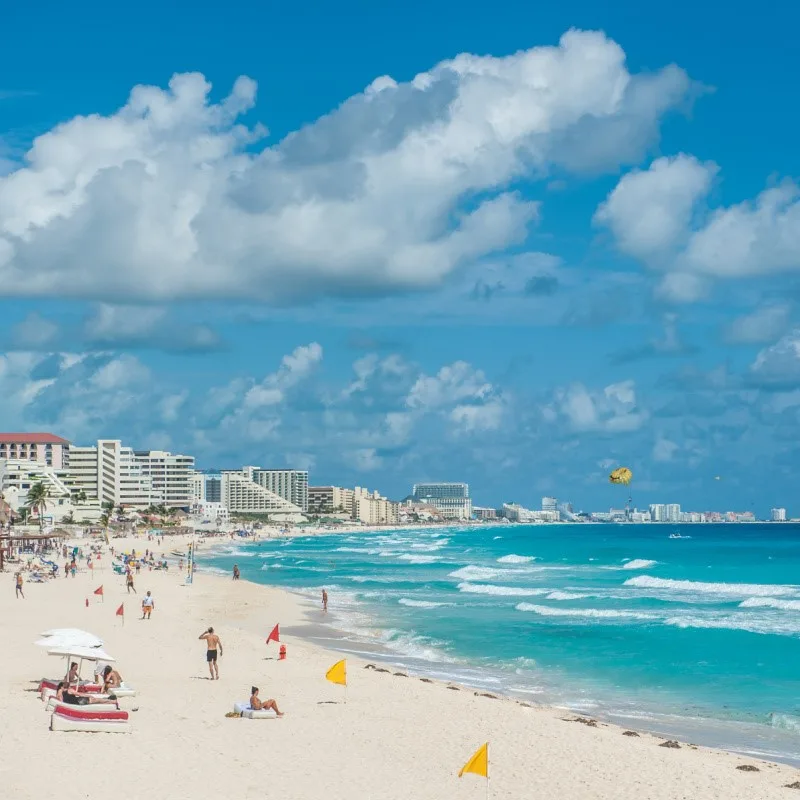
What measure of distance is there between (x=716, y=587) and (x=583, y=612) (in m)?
18.1

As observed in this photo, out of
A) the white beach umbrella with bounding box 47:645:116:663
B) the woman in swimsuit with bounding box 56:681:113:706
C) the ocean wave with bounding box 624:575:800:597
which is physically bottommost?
the ocean wave with bounding box 624:575:800:597

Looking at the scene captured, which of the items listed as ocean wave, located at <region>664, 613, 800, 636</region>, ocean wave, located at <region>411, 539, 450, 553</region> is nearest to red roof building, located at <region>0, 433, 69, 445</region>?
ocean wave, located at <region>411, 539, 450, 553</region>

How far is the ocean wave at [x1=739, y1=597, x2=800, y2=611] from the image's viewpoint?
4428cm

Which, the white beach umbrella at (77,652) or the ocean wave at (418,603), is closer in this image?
the white beach umbrella at (77,652)

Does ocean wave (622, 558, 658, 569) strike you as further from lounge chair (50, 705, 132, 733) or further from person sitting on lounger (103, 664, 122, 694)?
lounge chair (50, 705, 132, 733)

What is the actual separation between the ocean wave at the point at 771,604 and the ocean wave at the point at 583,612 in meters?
6.95

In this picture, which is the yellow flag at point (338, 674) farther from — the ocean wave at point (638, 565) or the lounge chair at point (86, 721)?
the ocean wave at point (638, 565)

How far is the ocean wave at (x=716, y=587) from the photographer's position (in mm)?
52656

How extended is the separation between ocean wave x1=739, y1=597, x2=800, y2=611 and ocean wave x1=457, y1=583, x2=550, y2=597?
10.1 metres

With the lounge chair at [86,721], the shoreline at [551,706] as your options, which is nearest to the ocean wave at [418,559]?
the shoreline at [551,706]

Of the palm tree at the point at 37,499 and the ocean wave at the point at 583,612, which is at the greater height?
the palm tree at the point at 37,499

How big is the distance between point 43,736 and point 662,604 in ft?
115

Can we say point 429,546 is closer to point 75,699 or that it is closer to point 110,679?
point 110,679

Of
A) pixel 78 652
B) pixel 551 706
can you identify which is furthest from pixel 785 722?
pixel 78 652
